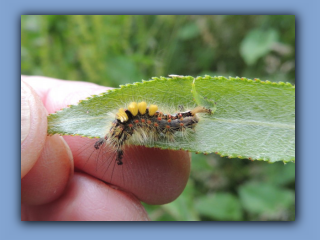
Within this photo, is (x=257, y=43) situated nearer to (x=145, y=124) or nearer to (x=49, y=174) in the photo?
(x=145, y=124)

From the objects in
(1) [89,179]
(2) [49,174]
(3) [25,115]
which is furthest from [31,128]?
(1) [89,179]

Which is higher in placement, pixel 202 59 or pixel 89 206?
pixel 202 59

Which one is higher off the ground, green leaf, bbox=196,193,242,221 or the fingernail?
the fingernail

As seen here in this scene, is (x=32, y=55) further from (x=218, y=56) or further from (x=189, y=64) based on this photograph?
(x=218, y=56)

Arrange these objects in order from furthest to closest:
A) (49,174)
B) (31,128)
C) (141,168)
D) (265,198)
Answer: (265,198), (141,168), (49,174), (31,128)

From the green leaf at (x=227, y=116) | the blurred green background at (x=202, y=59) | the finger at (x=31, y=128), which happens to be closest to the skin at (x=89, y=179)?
the finger at (x=31, y=128)

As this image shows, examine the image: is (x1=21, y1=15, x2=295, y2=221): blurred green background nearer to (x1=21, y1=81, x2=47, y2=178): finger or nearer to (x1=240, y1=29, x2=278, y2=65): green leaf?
(x1=240, y1=29, x2=278, y2=65): green leaf

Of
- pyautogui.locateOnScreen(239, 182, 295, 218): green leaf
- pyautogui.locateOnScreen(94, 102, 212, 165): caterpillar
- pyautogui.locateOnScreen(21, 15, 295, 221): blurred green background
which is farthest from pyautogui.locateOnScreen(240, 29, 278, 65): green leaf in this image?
pyautogui.locateOnScreen(94, 102, 212, 165): caterpillar
